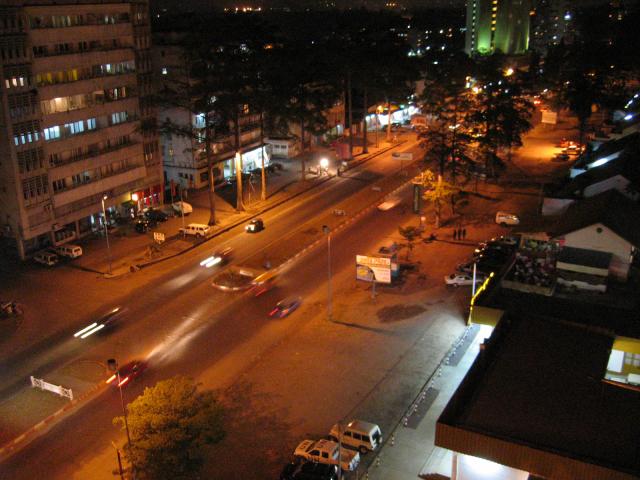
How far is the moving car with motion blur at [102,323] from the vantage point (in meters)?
36.2

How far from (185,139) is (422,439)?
45.2 meters

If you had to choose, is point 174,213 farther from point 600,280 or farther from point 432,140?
point 600,280

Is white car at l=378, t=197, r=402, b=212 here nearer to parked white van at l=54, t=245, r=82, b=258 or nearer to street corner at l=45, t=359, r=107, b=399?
parked white van at l=54, t=245, r=82, b=258

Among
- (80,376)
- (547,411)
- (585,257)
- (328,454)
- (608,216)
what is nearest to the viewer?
(547,411)

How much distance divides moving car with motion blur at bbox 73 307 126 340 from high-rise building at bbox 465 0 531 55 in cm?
17095

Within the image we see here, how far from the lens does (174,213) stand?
57500 mm

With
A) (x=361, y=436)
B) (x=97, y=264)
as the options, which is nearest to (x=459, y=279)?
(x=361, y=436)

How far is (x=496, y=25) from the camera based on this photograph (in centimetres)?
19025

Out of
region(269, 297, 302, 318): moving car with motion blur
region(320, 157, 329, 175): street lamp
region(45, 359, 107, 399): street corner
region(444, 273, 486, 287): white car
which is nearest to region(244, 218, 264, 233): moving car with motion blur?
region(269, 297, 302, 318): moving car with motion blur

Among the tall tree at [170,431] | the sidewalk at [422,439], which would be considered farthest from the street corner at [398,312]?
the tall tree at [170,431]

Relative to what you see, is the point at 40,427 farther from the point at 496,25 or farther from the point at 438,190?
the point at 496,25

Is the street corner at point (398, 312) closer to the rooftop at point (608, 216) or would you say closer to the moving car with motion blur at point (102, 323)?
the rooftop at point (608, 216)

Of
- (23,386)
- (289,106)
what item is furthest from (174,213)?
(23,386)

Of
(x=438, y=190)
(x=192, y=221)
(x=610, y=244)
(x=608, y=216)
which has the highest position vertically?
(x=608, y=216)
